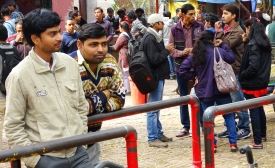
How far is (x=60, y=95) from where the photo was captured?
12.3ft

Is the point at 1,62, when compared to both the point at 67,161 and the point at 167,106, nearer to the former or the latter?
the point at 167,106

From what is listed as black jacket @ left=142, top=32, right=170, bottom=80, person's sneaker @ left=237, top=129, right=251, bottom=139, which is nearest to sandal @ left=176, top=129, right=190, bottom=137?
person's sneaker @ left=237, top=129, right=251, bottom=139

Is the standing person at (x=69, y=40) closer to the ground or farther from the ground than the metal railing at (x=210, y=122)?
closer to the ground

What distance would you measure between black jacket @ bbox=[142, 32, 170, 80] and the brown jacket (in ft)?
3.07

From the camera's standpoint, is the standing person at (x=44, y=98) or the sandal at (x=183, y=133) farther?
the sandal at (x=183, y=133)

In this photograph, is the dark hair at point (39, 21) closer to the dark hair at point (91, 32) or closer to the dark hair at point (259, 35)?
the dark hair at point (91, 32)

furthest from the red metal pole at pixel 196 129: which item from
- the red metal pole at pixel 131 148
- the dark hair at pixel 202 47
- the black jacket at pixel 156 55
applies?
the black jacket at pixel 156 55

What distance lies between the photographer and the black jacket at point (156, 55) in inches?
308

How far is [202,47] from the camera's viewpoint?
7.33 meters

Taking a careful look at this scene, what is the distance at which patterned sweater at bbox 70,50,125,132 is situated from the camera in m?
4.36

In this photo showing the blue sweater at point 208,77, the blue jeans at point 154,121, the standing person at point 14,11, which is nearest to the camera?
the blue sweater at point 208,77

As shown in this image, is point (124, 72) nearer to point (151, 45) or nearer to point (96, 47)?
point (151, 45)

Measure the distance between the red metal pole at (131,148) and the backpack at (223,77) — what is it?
3524 mm

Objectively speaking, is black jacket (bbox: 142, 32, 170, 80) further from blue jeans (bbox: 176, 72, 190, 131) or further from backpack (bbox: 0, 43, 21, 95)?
backpack (bbox: 0, 43, 21, 95)
